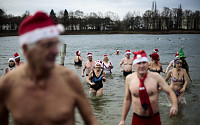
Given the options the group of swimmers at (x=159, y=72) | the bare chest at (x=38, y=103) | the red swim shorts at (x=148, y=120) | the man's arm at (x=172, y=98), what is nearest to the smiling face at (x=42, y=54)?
the bare chest at (x=38, y=103)

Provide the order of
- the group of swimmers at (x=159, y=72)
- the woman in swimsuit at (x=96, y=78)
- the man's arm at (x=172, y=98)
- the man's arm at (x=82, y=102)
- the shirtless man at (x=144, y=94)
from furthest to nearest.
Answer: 1. the woman in swimsuit at (x=96, y=78)
2. the group of swimmers at (x=159, y=72)
3. the shirtless man at (x=144, y=94)
4. the man's arm at (x=172, y=98)
5. the man's arm at (x=82, y=102)

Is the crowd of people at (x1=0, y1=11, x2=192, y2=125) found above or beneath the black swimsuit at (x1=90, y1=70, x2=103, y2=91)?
above

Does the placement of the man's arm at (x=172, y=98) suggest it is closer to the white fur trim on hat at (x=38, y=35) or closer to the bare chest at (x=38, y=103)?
the bare chest at (x=38, y=103)

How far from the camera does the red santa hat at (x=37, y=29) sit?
1.54 meters

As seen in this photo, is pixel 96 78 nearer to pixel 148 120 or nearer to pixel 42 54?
pixel 148 120

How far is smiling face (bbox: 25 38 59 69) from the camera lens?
1.50m

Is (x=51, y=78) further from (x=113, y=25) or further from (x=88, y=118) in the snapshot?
(x=113, y=25)

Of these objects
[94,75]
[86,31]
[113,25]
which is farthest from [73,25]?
[94,75]

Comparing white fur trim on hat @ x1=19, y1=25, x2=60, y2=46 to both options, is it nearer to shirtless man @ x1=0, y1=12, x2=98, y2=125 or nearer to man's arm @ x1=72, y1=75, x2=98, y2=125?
shirtless man @ x1=0, y1=12, x2=98, y2=125

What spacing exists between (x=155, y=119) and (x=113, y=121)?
11.3 feet

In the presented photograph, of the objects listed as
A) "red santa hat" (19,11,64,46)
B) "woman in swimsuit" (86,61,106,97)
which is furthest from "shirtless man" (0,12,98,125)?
"woman in swimsuit" (86,61,106,97)

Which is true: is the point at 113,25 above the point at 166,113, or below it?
above

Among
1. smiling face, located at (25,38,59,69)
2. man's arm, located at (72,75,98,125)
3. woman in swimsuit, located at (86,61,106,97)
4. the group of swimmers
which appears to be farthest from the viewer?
woman in swimsuit, located at (86,61,106,97)

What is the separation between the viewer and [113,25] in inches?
5290
